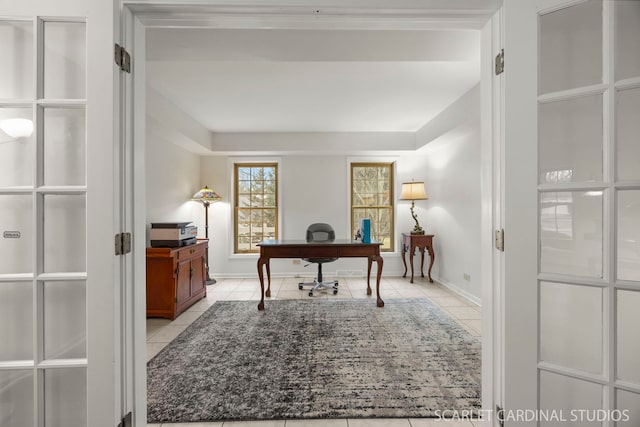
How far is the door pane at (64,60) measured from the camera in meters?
1.16

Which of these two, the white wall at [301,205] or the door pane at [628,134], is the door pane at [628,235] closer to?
the door pane at [628,134]

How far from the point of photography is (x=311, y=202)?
220 inches

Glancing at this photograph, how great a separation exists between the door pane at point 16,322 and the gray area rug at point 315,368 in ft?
3.12

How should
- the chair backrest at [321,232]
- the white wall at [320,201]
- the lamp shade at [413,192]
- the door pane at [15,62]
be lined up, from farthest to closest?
1. the lamp shade at [413,192]
2. the chair backrest at [321,232]
3. the white wall at [320,201]
4. the door pane at [15,62]

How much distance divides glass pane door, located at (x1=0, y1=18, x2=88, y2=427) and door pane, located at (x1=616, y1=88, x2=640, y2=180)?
2086 mm

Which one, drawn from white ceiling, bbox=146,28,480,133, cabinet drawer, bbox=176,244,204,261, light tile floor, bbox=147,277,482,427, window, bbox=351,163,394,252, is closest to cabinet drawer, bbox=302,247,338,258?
light tile floor, bbox=147,277,482,427

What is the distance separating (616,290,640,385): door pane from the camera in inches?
39.4

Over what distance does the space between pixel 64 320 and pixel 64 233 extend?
37cm

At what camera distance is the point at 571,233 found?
43.2 inches

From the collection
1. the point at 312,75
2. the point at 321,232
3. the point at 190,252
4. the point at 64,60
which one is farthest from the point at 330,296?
the point at 64,60

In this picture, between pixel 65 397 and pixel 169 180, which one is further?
pixel 169 180

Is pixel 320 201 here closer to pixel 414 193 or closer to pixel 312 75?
Result: pixel 414 193

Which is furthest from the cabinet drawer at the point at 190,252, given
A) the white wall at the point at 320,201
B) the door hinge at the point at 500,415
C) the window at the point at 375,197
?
the door hinge at the point at 500,415

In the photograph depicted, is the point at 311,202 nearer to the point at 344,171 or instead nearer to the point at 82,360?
the point at 344,171
